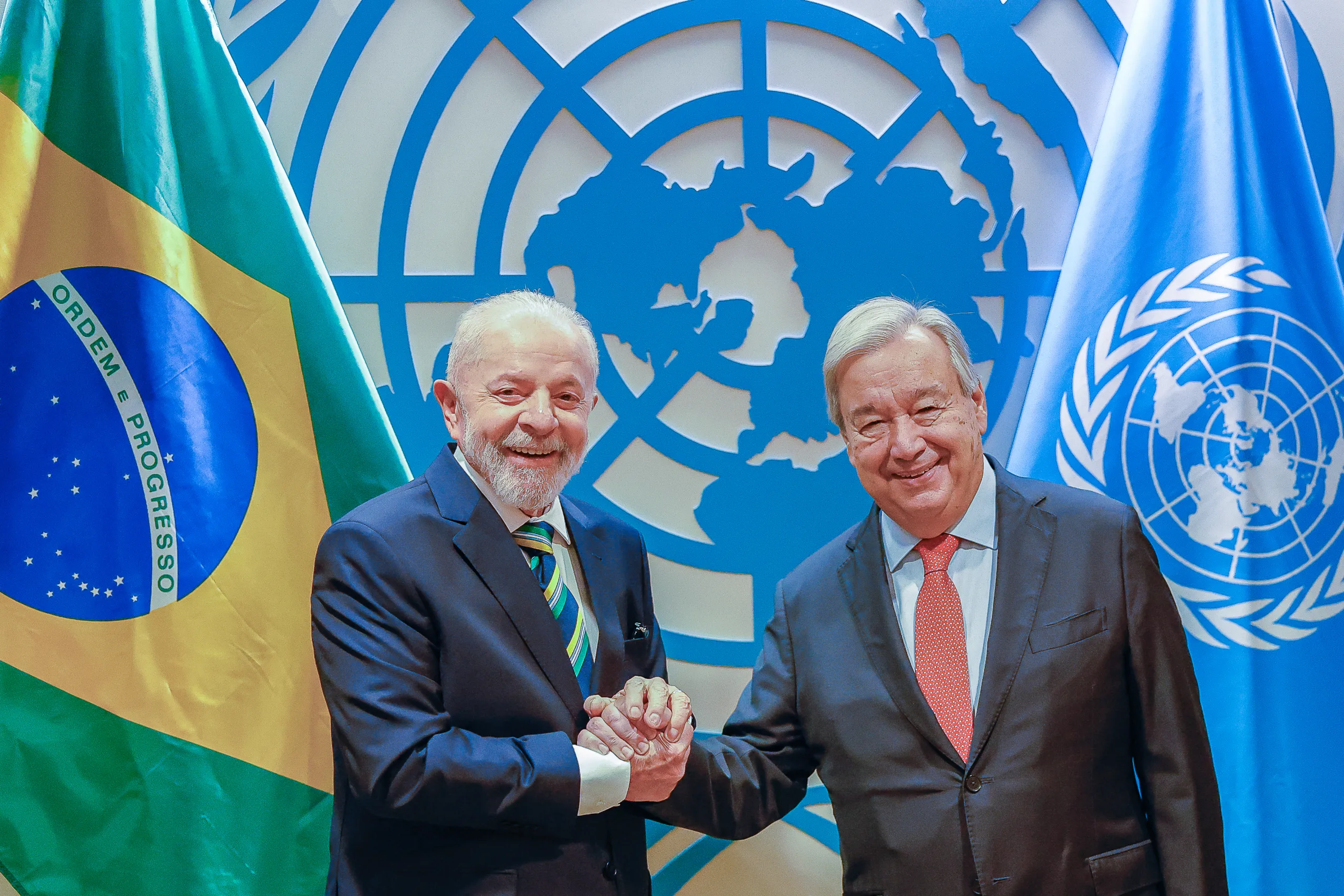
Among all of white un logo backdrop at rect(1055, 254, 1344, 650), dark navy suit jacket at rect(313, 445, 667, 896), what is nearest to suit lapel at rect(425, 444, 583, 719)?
dark navy suit jacket at rect(313, 445, 667, 896)

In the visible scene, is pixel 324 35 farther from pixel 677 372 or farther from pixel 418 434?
pixel 677 372

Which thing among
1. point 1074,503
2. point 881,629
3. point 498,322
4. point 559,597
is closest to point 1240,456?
point 1074,503

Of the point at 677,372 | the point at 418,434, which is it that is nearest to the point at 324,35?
the point at 418,434

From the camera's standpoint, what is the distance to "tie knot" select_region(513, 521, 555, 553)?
6.88 feet

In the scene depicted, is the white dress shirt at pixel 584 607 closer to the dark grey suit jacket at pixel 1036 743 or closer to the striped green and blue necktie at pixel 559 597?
the striped green and blue necktie at pixel 559 597

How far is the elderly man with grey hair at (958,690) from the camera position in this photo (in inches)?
72.9

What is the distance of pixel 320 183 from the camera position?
280cm

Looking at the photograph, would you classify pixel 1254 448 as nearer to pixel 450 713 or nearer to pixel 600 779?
pixel 600 779

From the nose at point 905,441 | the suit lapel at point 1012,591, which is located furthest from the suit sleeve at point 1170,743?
the nose at point 905,441

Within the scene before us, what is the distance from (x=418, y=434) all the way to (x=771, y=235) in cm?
104

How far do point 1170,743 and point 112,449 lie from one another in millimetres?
A: 2285

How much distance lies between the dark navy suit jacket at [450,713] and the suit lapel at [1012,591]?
2.26 feet

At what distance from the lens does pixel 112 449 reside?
2.49 m

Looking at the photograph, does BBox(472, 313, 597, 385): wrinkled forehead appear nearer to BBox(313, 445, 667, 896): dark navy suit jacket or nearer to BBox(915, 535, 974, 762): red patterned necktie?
BBox(313, 445, 667, 896): dark navy suit jacket
